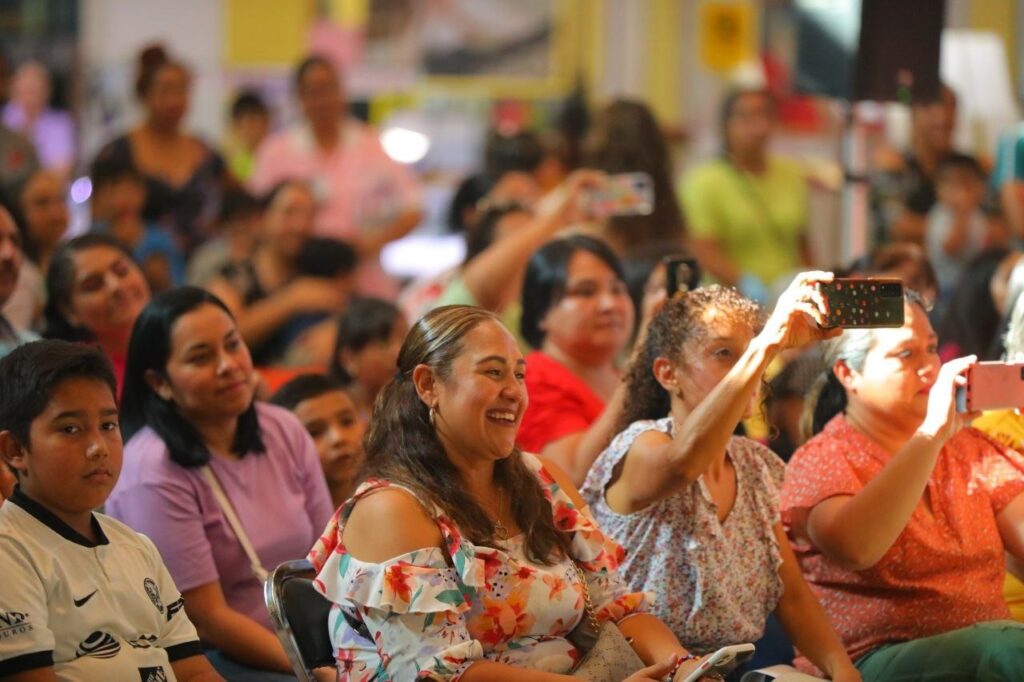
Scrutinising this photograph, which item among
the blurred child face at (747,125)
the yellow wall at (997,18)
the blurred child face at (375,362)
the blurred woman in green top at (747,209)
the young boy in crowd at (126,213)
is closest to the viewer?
the blurred child face at (375,362)

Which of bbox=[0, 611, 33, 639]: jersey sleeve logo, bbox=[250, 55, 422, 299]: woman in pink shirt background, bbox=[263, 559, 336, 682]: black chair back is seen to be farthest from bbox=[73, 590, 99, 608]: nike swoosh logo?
bbox=[250, 55, 422, 299]: woman in pink shirt background

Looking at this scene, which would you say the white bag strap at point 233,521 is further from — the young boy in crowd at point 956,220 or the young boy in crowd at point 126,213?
the young boy in crowd at point 956,220

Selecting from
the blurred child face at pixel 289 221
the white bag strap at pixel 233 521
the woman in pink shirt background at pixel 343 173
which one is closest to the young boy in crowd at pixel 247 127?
the woman in pink shirt background at pixel 343 173

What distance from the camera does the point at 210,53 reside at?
33.4ft

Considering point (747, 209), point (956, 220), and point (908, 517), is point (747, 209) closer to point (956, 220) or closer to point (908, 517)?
point (956, 220)

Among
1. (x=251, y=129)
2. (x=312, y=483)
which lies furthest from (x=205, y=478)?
(x=251, y=129)

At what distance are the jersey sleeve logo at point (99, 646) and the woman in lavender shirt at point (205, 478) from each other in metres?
0.56

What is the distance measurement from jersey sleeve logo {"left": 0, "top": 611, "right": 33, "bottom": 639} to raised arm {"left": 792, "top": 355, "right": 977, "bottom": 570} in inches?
61.5

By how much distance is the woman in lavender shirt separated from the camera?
126 inches

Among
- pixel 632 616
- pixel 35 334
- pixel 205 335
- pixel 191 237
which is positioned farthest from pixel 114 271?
pixel 191 237

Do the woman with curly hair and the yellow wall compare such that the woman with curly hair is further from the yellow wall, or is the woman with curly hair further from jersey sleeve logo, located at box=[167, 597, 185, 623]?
the yellow wall

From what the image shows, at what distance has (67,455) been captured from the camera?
8.66 feet

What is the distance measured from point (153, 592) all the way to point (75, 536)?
0.18 m

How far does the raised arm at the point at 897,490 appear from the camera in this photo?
3053 mm
